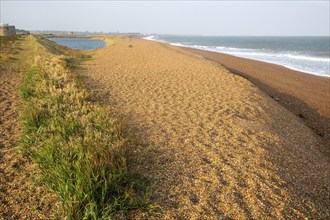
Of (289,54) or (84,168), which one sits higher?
(289,54)

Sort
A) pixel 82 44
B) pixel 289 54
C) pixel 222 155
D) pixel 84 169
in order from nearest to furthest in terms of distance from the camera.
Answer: pixel 84 169 → pixel 222 155 → pixel 289 54 → pixel 82 44

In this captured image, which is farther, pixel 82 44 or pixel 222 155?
pixel 82 44

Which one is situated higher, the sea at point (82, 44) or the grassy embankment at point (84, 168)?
the sea at point (82, 44)

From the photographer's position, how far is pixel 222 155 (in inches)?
183

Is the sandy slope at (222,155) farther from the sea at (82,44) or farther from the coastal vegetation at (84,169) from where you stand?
the sea at (82,44)

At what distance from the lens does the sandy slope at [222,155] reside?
3402 mm

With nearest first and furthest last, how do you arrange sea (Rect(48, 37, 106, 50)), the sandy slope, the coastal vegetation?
the coastal vegetation → the sandy slope → sea (Rect(48, 37, 106, 50))

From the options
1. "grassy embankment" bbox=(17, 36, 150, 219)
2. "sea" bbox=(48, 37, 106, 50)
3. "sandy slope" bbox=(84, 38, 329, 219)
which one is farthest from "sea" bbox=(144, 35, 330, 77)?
"sea" bbox=(48, 37, 106, 50)

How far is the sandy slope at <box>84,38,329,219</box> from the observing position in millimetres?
3402

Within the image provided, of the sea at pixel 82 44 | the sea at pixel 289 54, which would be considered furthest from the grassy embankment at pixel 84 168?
the sea at pixel 82 44

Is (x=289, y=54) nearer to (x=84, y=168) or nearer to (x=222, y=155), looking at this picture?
(x=222, y=155)

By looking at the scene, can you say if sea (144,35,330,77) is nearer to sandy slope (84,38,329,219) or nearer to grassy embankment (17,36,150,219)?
sandy slope (84,38,329,219)

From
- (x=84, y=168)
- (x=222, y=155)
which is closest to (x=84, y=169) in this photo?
(x=84, y=168)

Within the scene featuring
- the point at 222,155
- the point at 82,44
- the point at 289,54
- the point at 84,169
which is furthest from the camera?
the point at 82,44
